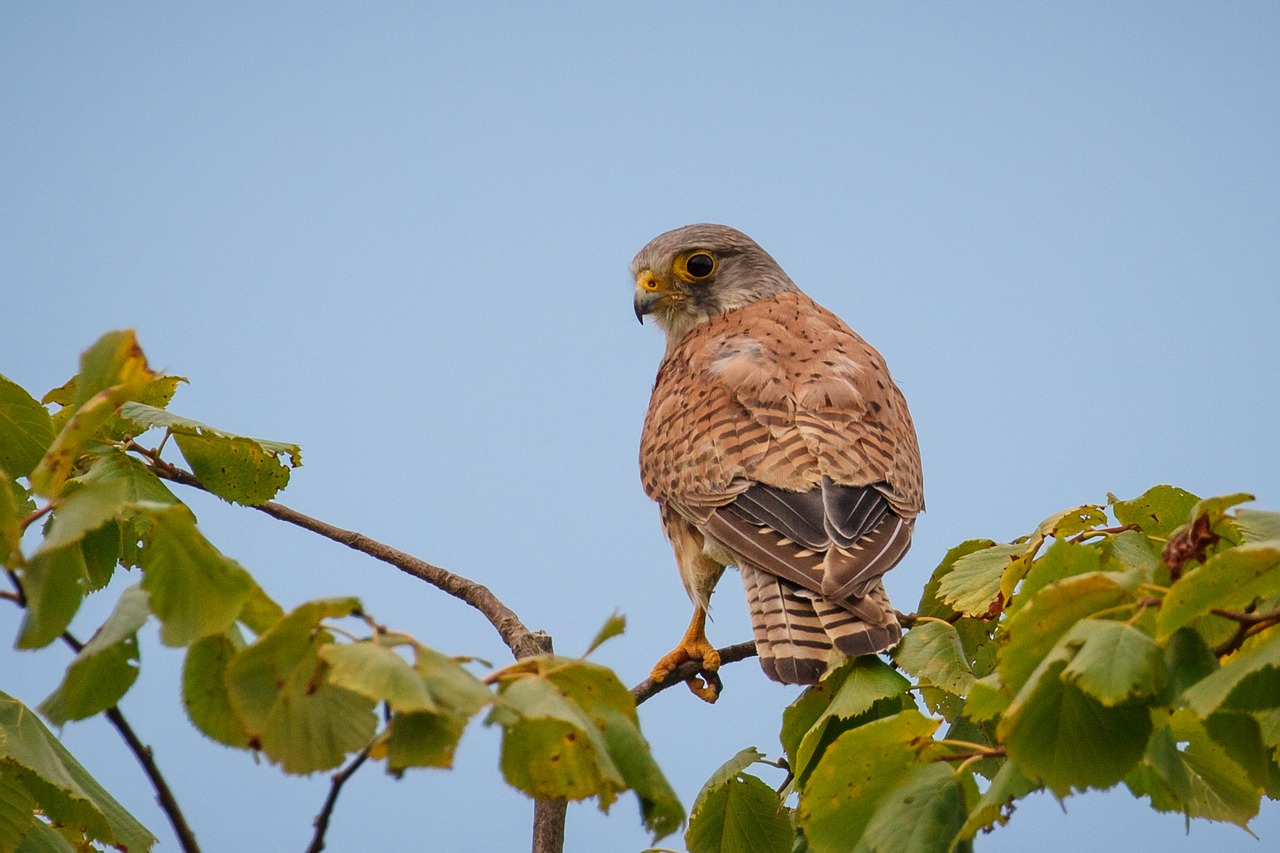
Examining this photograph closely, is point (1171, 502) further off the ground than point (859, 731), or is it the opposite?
point (1171, 502)

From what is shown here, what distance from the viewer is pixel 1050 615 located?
1452 millimetres

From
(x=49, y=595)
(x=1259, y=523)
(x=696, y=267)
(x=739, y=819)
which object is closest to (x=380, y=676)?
(x=49, y=595)

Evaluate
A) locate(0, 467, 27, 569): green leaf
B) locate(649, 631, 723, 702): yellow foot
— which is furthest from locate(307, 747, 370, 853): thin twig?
locate(649, 631, 723, 702): yellow foot

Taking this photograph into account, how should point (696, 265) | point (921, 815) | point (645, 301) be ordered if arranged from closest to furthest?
1. point (921, 815)
2. point (645, 301)
3. point (696, 265)

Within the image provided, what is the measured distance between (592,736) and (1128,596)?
628 millimetres

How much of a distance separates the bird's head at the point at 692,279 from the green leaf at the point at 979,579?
8.02 ft

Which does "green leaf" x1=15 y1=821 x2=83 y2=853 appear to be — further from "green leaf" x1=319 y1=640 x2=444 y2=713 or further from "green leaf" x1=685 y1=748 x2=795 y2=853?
"green leaf" x1=685 y1=748 x2=795 y2=853

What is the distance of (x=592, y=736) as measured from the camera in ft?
4.20

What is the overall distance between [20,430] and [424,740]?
3.29ft

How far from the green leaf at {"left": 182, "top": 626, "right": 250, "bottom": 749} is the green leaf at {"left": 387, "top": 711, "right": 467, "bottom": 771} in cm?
31

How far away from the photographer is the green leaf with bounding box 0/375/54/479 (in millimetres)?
1858

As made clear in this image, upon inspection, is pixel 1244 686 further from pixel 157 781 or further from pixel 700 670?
pixel 700 670

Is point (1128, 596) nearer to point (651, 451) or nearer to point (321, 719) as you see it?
point (321, 719)

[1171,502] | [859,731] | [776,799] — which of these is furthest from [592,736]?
[1171,502]
